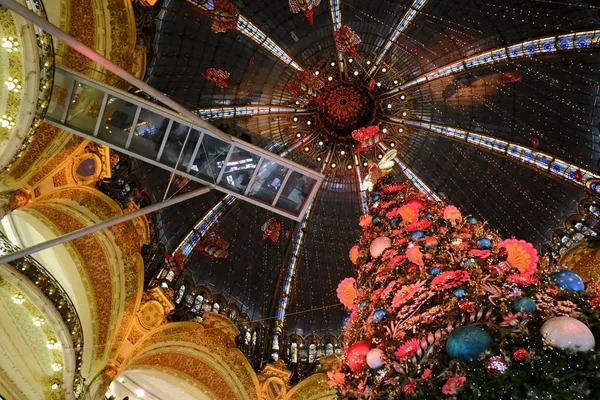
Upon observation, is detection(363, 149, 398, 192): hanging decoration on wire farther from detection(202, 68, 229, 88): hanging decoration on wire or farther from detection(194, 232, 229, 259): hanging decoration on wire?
detection(194, 232, 229, 259): hanging decoration on wire

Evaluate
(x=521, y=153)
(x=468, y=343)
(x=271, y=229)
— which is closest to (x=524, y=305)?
(x=468, y=343)

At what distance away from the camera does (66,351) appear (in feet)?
32.2

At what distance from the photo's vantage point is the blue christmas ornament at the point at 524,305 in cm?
450

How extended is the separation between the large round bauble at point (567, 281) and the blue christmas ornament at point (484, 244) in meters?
0.77

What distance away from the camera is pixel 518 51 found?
12797 mm

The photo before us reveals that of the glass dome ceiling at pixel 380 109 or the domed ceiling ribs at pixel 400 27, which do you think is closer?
the glass dome ceiling at pixel 380 109

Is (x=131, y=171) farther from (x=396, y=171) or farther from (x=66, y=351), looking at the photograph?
(x=396, y=171)

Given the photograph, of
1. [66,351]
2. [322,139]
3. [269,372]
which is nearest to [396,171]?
[322,139]

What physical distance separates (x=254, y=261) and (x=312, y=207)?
283 centimetres

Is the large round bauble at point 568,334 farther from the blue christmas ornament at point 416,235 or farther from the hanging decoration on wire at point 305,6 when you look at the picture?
the hanging decoration on wire at point 305,6

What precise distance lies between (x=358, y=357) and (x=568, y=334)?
2334mm

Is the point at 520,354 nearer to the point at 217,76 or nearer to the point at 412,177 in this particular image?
the point at 217,76

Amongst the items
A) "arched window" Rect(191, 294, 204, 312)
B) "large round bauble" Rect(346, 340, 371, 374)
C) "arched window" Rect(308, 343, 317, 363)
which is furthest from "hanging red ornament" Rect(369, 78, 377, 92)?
"large round bauble" Rect(346, 340, 371, 374)

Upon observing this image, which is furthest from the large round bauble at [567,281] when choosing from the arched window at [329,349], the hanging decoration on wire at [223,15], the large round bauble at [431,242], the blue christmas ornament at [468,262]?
the arched window at [329,349]
